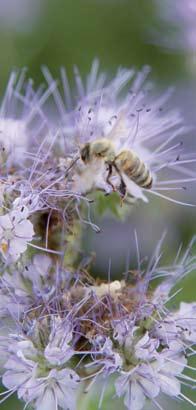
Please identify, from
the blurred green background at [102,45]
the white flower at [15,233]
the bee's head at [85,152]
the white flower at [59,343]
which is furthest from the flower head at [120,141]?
the blurred green background at [102,45]

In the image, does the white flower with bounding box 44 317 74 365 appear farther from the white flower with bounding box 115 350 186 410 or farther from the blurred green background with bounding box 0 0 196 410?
the blurred green background with bounding box 0 0 196 410

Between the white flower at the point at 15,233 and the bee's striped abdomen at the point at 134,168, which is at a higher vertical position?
the bee's striped abdomen at the point at 134,168

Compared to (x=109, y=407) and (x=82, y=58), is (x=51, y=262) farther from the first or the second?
(x=82, y=58)

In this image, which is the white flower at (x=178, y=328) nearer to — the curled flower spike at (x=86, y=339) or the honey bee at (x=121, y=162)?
the curled flower spike at (x=86, y=339)

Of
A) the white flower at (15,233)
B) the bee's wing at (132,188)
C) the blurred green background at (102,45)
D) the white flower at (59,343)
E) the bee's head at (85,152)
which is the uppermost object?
the blurred green background at (102,45)

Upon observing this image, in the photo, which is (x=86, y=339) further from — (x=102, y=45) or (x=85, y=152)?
(x=102, y=45)

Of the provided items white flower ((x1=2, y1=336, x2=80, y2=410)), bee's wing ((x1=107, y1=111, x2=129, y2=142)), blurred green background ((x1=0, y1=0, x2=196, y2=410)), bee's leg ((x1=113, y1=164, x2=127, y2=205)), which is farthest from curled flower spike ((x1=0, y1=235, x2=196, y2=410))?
blurred green background ((x1=0, y1=0, x2=196, y2=410))

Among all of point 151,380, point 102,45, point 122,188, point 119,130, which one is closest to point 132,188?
point 122,188
